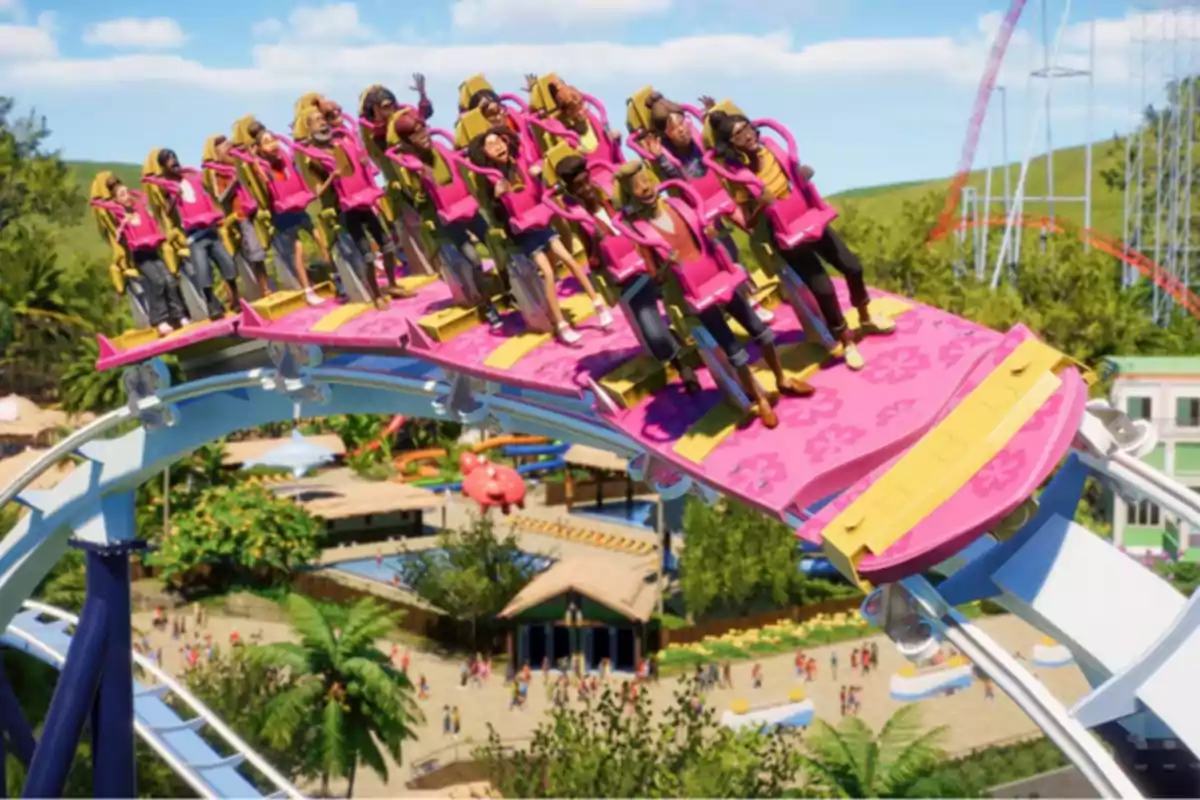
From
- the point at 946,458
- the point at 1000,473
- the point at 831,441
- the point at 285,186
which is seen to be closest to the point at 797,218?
the point at 831,441

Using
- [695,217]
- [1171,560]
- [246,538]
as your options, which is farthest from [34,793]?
[1171,560]

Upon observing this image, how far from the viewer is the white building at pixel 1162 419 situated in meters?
27.6

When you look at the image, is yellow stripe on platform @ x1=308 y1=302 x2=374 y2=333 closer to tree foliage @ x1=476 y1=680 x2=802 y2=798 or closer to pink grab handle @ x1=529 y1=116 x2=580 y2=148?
pink grab handle @ x1=529 y1=116 x2=580 y2=148

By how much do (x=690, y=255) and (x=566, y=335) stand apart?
144cm

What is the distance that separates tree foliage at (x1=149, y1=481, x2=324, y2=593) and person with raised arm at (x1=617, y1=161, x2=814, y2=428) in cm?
2206

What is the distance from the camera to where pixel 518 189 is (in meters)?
8.96

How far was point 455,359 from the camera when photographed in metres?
8.80

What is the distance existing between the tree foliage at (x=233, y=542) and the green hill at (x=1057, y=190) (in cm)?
6641

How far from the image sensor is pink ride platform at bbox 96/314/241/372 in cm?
1047

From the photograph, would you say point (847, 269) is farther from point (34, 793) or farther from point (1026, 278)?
point (1026, 278)

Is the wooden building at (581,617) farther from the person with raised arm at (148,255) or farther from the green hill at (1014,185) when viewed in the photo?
the green hill at (1014,185)

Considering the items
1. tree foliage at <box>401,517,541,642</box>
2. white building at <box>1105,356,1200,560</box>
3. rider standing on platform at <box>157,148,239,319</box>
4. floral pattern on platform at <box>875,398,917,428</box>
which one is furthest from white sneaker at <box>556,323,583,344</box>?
white building at <box>1105,356,1200,560</box>

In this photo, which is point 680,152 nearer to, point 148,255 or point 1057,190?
point 148,255

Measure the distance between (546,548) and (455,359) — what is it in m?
22.8
